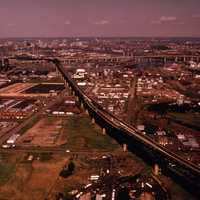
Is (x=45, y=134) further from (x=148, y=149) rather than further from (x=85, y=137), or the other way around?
(x=148, y=149)

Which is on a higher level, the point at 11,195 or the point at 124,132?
the point at 124,132

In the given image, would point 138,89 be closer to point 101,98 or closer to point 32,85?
point 101,98

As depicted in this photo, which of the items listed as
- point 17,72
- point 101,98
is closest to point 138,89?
point 101,98

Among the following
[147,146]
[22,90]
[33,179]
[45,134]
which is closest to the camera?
[33,179]

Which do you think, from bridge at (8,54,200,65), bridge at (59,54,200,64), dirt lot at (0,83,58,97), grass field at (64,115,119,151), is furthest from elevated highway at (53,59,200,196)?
bridge at (59,54,200,64)

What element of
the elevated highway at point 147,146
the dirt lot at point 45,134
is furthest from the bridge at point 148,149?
the dirt lot at point 45,134

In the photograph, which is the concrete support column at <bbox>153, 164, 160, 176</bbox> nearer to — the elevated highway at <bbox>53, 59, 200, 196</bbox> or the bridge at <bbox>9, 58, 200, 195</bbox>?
the bridge at <bbox>9, 58, 200, 195</bbox>

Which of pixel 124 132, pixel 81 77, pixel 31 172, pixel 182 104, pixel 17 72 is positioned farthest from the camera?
pixel 17 72

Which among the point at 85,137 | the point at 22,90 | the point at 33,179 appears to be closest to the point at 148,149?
the point at 85,137
